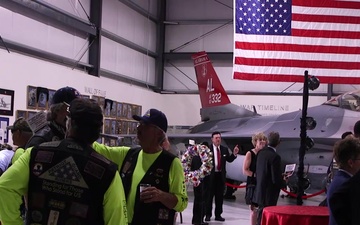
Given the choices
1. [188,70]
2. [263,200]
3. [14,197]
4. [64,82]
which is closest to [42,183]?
[14,197]

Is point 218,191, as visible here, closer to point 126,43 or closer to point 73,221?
point 73,221

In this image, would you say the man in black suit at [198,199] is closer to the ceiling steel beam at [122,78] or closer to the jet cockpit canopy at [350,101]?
the jet cockpit canopy at [350,101]

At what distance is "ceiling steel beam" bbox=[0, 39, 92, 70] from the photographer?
11.5 metres

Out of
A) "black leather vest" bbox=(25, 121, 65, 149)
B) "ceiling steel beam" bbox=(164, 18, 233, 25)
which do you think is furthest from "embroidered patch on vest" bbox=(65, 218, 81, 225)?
"ceiling steel beam" bbox=(164, 18, 233, 25)

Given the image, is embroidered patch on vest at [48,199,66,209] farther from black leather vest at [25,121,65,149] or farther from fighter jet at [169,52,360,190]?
fighter jet at [169,52,360,190]

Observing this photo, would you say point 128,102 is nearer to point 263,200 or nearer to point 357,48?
point 357,48

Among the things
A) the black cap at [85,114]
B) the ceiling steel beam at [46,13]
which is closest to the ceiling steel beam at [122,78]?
the ceiling steel beam at [46,13]

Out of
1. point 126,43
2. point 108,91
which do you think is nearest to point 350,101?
point 108,91

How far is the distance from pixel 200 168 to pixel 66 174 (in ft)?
19.6

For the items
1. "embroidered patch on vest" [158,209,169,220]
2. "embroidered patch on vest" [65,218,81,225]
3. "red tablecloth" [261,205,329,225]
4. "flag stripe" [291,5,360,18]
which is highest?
"flag stripe" [291,5,360,18]

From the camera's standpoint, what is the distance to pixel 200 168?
8.02m

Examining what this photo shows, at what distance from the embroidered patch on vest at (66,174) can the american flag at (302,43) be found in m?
8.15

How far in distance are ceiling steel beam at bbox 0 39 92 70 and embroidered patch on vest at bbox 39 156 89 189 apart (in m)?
9.68

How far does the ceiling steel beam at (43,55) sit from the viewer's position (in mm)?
11539
